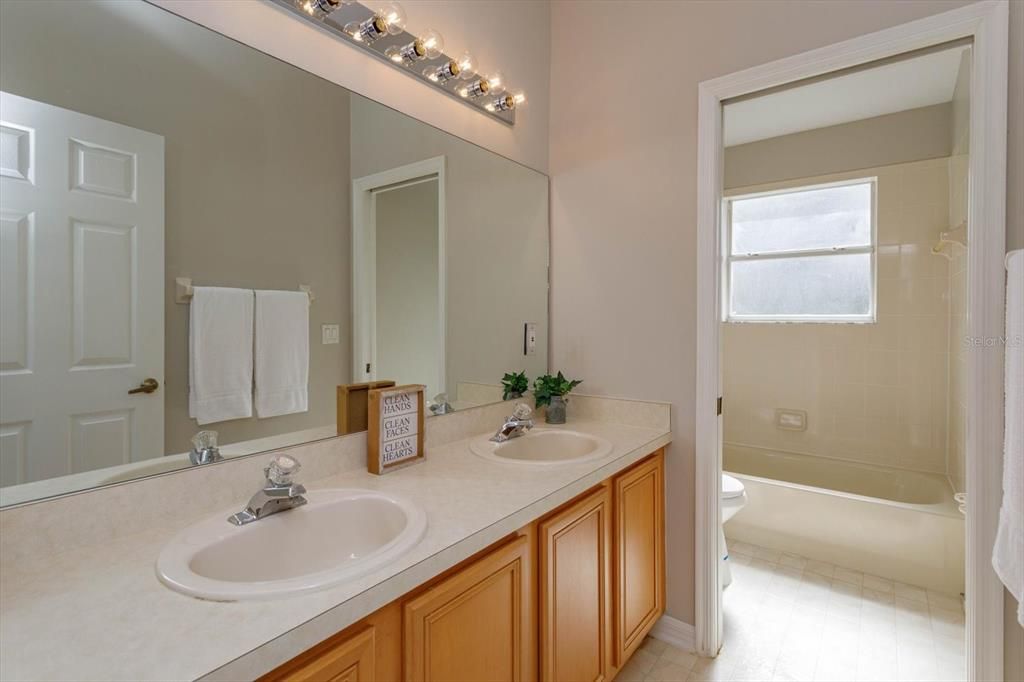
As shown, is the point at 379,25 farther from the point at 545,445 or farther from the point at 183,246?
the point at 545,445

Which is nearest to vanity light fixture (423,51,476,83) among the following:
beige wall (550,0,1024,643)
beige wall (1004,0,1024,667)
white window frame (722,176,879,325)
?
beige wall (550,0,1024,643)

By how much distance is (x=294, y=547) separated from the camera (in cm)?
Result: 103

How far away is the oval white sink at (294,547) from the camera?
0.74m

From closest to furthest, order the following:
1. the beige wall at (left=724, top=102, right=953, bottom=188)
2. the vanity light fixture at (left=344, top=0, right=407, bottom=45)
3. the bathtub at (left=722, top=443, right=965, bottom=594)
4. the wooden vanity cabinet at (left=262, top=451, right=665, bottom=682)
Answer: the wooden vanity cabinet at (left=262, top=451, right=665, bottom=682) < the vanity light fixture at (left=344, top=0, right=407, bottom=45) < the bathtub at (left=722, top=443, right=965, bottom=594) < the beige wall at (left=724, top=102, right=953, bottom=188)

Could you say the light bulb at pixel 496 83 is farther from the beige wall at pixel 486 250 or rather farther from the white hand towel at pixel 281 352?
the white hand towel at pixel 281 352

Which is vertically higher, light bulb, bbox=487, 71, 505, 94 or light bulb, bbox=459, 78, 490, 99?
light bulb, bbox=487, 71, 505, 94

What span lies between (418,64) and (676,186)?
992mm

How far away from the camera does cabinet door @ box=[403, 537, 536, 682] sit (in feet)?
2.85

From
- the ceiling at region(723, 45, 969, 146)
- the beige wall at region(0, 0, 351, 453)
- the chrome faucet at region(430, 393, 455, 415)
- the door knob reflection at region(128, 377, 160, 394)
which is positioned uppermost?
the ceiling at region(723, 45, 969, 146)

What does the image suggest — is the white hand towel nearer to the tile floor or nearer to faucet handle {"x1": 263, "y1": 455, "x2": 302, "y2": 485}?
faucet handle {"x1": 263, "y1": 455, "x2": 302, "y2": 485}

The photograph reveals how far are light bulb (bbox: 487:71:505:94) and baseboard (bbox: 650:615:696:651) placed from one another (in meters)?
2.11

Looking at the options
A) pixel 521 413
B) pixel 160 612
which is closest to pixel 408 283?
pixel 521 413

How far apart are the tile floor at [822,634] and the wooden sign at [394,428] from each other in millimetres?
1127

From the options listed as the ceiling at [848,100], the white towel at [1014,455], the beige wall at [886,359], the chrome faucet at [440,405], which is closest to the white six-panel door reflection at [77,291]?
the chrome faucet at [440,405]
